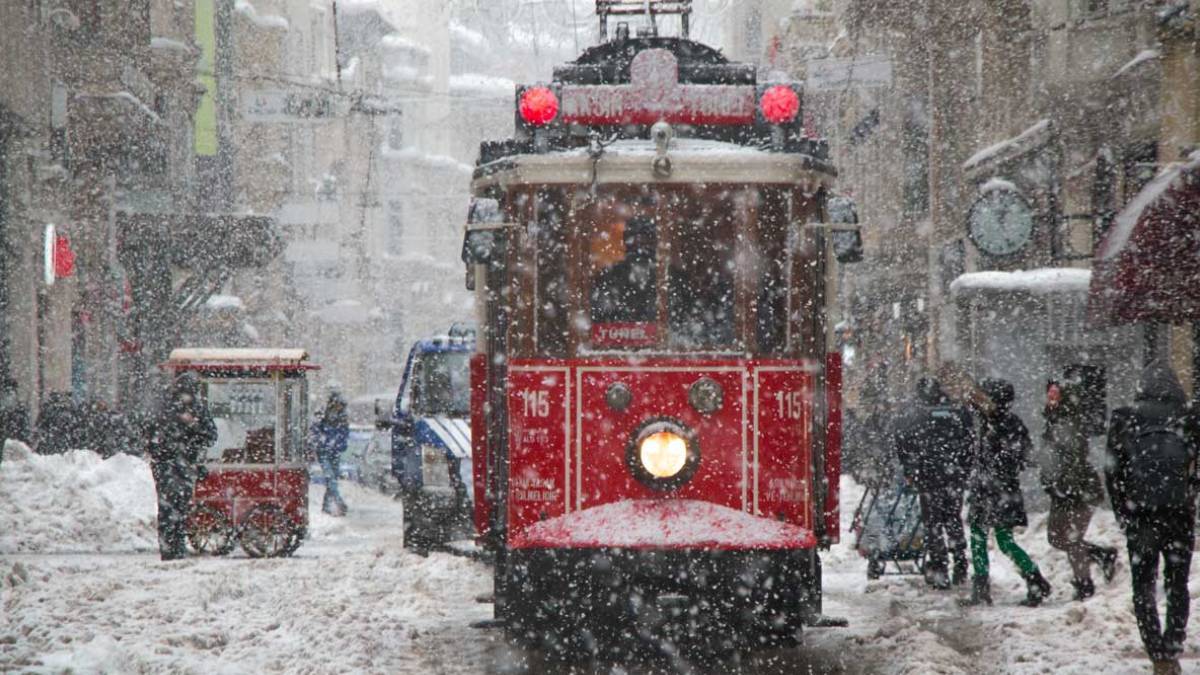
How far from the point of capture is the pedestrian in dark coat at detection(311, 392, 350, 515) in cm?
2275

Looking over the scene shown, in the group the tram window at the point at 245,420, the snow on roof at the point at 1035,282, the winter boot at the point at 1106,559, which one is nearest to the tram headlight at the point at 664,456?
the winter boot at the point at 1106,559

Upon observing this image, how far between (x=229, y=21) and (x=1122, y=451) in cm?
3870

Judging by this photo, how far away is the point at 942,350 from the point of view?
97.0 ft

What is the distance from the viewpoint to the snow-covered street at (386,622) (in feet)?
30.7

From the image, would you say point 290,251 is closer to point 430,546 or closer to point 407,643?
point 430,546

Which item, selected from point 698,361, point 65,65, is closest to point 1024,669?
point 698,361

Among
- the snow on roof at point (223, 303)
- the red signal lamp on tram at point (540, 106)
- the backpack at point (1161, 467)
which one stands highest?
the red signal lamp on tram at point (540, 106)

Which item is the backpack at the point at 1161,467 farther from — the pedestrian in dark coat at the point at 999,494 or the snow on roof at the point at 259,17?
the snow on roof at the point at 259,17

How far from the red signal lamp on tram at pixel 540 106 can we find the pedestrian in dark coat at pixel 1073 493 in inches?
196

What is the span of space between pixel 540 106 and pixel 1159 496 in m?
4.38

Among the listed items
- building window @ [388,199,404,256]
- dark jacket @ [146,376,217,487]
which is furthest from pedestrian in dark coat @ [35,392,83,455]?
building window @ [388,199,404,256]

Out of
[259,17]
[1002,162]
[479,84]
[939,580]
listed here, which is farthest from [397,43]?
[939,580]

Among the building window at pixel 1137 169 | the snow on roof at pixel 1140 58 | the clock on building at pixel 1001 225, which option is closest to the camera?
the snow on roof at pixel 1140 58

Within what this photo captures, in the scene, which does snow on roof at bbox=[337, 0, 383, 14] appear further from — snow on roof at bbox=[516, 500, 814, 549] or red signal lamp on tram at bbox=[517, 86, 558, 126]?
snow on roof at bbox=[516, 500, 814, 549]
